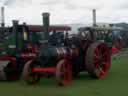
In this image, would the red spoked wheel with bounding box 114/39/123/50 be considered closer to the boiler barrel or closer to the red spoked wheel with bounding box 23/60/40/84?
the red spoked wheel with bounding box 23/60/40/84

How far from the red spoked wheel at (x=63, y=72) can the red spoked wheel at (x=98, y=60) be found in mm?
810

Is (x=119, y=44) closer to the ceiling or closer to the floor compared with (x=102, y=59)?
closer to the floor

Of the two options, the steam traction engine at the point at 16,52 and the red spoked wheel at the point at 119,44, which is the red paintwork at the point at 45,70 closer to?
the steam traction engine at the point at 16,52

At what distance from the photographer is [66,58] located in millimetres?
10062

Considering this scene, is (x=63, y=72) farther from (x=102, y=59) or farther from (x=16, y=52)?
(x=16, y=52)

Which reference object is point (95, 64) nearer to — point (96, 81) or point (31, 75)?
point (96, 81)

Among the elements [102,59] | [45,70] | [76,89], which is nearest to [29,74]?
[45,70]

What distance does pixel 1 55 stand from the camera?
11172 millimetres

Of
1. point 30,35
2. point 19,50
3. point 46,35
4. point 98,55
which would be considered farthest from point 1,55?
point 98,55

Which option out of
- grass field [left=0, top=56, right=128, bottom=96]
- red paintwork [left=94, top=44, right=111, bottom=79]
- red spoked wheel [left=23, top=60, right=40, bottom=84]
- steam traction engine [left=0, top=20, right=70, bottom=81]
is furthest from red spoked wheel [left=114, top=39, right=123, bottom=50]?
red spoked wheel [left=23, top=60, right=40, bottom=84]

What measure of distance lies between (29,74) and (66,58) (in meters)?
1.10

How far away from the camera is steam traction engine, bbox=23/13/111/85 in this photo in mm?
9500

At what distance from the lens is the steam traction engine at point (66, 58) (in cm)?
950

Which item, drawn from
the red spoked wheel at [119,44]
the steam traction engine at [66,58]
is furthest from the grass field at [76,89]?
the red spoked wheel at [119,44]
